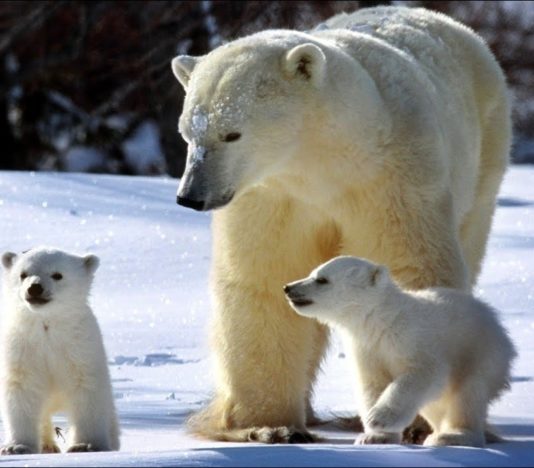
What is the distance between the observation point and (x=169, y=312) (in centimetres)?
908

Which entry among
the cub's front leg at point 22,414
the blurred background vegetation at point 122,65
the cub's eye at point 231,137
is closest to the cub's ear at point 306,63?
the cub's eye at point 231,137

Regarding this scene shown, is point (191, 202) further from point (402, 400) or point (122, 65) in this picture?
point (122, 65)

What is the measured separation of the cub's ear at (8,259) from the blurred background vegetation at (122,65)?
837cm

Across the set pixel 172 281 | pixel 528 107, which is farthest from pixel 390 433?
pixel 528 107

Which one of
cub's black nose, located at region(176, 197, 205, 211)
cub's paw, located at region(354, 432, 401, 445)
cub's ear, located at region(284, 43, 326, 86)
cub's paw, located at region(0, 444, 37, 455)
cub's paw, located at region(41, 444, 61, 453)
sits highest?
cub's ear, located at region(284, 43, 326, 86)

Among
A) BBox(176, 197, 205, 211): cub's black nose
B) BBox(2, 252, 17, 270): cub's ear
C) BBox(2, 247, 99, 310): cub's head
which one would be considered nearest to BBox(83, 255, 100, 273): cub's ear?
BBox(2, 247, 99, 310): cub's head

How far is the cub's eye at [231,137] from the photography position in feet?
19.7

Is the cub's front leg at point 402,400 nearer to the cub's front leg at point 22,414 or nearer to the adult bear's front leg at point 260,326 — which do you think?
the adult bear's front leg at point 260,326

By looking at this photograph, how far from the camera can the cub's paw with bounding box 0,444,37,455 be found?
5.73 metres

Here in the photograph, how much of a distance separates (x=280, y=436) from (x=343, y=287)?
0.90m

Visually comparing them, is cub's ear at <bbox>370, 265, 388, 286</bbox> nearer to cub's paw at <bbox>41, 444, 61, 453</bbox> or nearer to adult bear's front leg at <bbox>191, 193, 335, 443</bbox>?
adult bear's front leg at <bbox>191, 193, 335, 443</bbox>

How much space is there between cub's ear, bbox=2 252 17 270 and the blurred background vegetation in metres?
8.37

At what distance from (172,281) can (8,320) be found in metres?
3.61

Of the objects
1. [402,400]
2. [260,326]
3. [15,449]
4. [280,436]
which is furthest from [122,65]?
[402,400]
